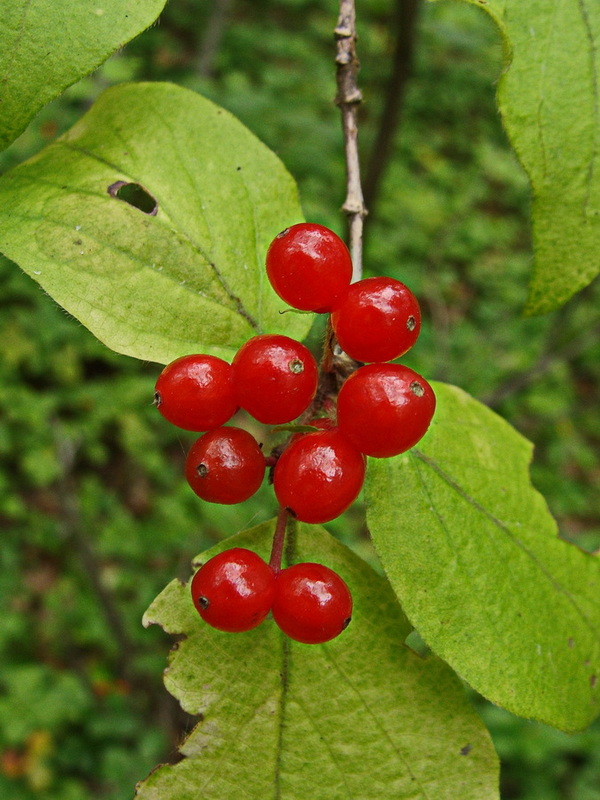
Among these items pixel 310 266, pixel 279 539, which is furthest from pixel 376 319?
pixel 279 539

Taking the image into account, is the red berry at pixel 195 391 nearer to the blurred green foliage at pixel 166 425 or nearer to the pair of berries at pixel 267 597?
the pair of berries at pixel 267 597

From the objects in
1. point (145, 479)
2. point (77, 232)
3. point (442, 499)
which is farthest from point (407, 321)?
point (145, 479)

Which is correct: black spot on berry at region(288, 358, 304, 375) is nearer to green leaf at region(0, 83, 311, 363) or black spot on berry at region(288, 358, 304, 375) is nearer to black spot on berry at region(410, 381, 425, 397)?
black spot on berry at region(410, 381, 425, 397)

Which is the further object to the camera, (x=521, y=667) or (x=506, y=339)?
(x=506, y=339)

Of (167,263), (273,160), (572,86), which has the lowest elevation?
(167,263)

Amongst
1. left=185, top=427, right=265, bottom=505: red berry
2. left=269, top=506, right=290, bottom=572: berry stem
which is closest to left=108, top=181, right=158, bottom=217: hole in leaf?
left=185, top=427, right=265, bottom=505: red berry

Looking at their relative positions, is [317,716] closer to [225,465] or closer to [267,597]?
[267,597]

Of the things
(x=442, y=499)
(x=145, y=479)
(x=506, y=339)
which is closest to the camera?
(x=442, y=499)

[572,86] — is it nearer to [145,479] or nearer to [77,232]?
[77,232]
